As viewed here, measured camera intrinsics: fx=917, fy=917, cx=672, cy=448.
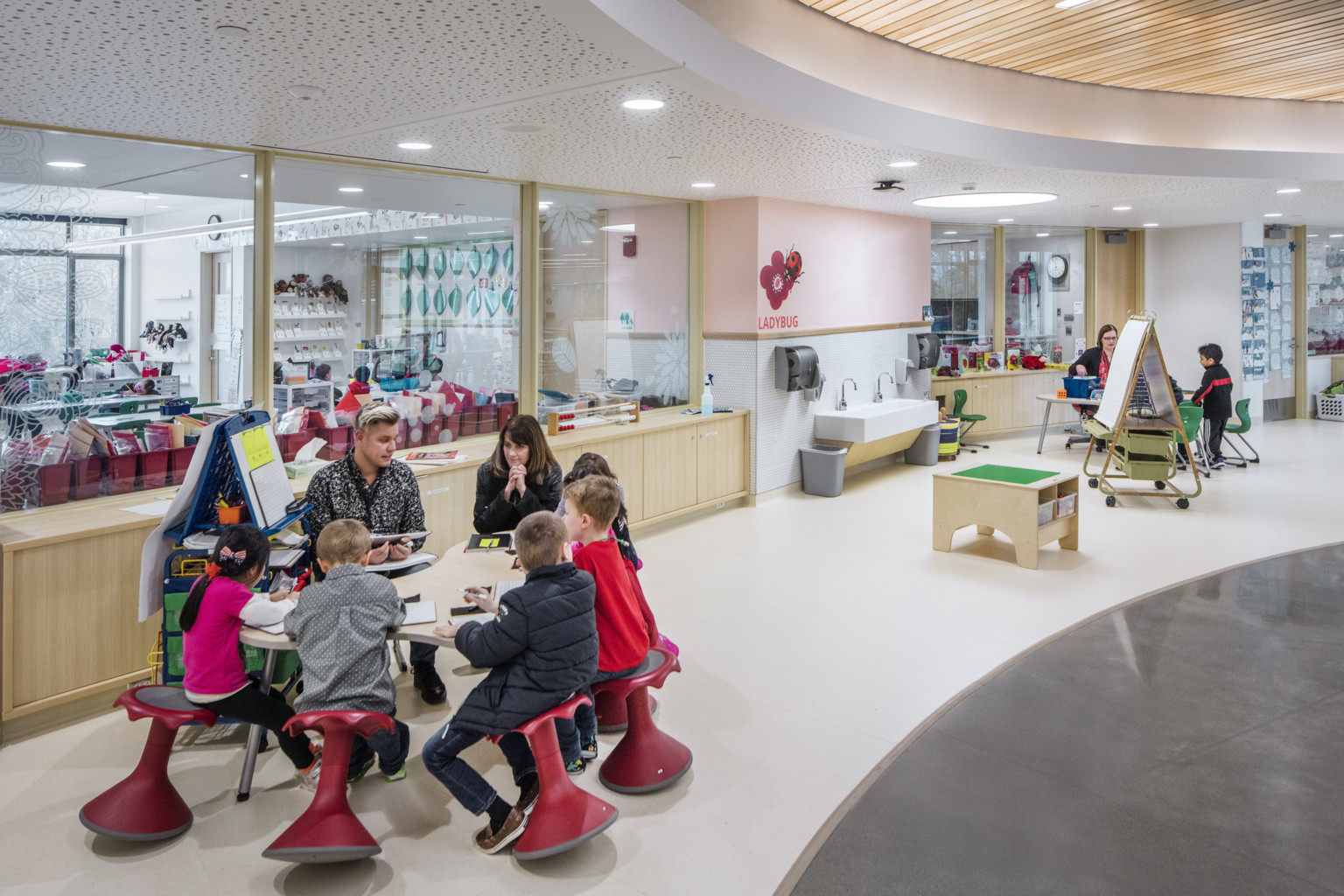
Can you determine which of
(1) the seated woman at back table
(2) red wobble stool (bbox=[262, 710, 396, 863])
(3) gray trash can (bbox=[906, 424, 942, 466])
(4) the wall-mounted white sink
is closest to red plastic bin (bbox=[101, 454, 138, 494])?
(1) the seated woman at back table

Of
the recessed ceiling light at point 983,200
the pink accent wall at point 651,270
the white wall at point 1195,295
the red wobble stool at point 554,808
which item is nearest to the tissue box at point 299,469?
the red wobble stool at point 554,808

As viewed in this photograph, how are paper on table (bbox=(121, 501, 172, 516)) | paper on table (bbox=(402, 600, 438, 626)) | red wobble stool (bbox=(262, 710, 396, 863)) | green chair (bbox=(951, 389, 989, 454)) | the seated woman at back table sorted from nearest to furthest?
red wobble stool (bbox=(262, 710, 396, 863)) → paper on table (bbox=(402, 600, 438, 626)) → paper on table (bbox=(121, 501, 172, 516)) → the seated woman at back table → green chair (bbox=(951, 389, 989, 454))

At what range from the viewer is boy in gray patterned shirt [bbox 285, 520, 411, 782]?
2.88 m

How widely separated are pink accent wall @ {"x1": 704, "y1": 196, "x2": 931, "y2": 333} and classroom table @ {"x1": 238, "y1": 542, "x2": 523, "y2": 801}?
480 centimetres

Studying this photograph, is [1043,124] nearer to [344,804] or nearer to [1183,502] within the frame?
[1183,502]

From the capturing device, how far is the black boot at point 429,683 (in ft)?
13.4

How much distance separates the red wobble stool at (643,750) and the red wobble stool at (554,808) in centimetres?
31

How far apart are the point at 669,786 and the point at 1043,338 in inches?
443

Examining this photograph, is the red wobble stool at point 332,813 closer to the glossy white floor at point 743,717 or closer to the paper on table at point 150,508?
the glossy white floor at point 743,717

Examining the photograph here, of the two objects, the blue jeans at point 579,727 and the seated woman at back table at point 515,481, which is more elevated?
the seated woman at back table at point 515,481

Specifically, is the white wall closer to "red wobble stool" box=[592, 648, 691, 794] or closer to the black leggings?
"red wobble stool" box=[592, 648, 691, 794]

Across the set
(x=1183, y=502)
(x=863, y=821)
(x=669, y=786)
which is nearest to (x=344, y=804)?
(x=669, y=786)

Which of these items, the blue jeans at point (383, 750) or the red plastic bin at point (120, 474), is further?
the red plastic bin at point (120, 474)

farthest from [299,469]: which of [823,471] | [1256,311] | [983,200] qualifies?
[1256,311]
